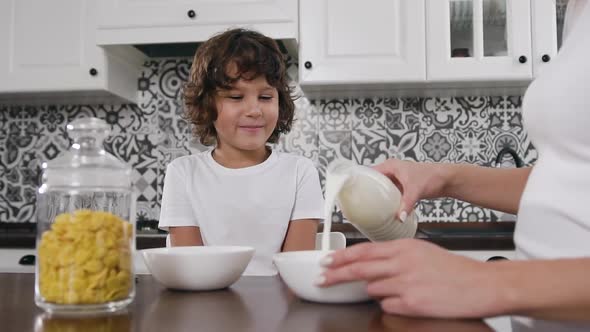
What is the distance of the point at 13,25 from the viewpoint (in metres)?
2.43

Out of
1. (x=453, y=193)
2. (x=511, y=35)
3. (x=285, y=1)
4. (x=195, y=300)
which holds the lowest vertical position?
(x=195, y=300)

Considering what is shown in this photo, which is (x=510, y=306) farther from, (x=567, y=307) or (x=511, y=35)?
(x=511, y=35)

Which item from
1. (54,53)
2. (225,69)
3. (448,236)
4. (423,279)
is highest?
(54,53)

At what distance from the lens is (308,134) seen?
8.46 ft

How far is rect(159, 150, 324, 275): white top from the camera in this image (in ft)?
5.14

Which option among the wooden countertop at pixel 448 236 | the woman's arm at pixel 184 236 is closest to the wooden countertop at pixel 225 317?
the woman's arm at pixel 184 236

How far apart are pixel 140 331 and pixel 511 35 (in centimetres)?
205

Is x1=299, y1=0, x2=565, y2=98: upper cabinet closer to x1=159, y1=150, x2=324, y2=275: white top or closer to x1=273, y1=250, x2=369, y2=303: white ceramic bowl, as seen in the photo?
x1=159, y1=150, x2=324, y2=275: white top

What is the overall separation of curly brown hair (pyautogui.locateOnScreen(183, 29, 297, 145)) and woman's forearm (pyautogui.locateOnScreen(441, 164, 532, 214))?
2.65 feet

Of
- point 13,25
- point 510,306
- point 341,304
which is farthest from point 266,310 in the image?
point 13,25

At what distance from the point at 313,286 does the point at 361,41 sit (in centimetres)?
173

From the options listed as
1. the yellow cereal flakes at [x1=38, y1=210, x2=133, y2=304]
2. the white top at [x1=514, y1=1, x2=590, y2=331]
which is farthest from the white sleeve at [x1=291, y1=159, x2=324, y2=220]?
the yellow cereal flakes at [x1=38, y1=210, x2=133, y2=304]

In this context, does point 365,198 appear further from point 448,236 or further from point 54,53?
point 54,53

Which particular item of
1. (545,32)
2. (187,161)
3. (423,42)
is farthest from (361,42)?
(187,161)
